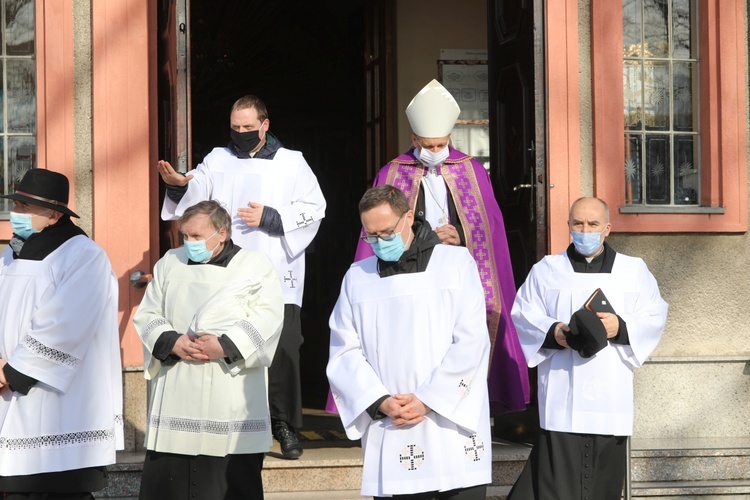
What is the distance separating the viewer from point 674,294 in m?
8.59

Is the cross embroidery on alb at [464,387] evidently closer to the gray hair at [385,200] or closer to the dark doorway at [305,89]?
the gray hair at [385,200]

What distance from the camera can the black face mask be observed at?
7.25 meters

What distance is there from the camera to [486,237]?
771 cm

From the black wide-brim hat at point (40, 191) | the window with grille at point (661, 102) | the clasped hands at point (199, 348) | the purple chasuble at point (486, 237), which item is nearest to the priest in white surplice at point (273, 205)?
the purple chasuble at point (486, 237)

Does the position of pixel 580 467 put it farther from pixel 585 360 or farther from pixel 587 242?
pixel 587 242

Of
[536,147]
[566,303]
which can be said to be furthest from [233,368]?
[536,147]

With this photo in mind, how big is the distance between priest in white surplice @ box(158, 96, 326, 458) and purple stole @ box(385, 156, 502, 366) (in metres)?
0.56

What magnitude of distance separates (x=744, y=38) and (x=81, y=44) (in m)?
4.38

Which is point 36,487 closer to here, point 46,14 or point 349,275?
point 349,275

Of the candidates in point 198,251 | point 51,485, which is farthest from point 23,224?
point 51,485

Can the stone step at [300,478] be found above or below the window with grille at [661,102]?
below

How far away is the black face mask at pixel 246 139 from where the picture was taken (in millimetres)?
7245

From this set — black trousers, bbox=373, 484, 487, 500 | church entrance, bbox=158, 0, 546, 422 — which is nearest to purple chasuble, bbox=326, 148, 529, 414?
black trousers, bbox=373, 484, 487, 500

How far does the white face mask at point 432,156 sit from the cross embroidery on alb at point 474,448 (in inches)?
105
